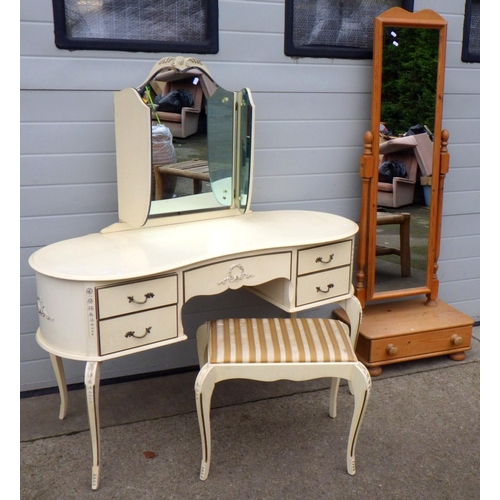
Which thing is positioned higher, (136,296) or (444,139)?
(444,139)

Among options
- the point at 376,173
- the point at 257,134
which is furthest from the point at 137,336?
the point at 376,173

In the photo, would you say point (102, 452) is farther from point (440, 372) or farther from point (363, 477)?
point (440, 372)

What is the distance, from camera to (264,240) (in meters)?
2.41

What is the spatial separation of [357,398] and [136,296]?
3.03 feet

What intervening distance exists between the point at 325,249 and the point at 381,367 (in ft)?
3.23

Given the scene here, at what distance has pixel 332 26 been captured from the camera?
2949mm

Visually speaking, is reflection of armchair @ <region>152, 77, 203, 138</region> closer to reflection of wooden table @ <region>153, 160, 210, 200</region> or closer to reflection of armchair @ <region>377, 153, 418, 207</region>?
reflection of wooden table @ <region>153, 160, 210, 200</region>

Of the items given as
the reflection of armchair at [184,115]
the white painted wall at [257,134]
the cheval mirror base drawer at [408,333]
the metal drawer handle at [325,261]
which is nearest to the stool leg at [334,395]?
the cheval mirror base drawer at [408,333]

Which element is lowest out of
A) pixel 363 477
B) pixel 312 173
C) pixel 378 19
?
pixel 363 477

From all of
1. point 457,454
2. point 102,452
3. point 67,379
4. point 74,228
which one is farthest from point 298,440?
point 74,228

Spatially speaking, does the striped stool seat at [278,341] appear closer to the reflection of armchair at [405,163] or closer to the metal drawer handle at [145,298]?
the metal drawer handle at [145,298]

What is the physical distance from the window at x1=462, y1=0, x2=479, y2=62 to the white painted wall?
44mm

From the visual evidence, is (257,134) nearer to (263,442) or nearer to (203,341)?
(203,341)

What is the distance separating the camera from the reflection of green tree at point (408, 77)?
9.53 feet
